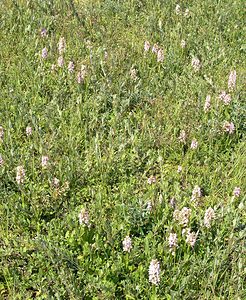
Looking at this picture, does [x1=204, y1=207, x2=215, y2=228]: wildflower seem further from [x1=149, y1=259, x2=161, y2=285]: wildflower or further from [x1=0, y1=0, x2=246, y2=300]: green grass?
[x1=149, y1=259, x2=161, y2=285]: wildflower

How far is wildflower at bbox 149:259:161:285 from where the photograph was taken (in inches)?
127

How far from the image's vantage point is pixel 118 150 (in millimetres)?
4562

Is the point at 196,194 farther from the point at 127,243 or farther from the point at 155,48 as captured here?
the point at 155,48

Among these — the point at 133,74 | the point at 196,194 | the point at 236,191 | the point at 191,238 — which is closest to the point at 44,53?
the point at 133,74

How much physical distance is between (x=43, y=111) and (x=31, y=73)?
0.80 metres

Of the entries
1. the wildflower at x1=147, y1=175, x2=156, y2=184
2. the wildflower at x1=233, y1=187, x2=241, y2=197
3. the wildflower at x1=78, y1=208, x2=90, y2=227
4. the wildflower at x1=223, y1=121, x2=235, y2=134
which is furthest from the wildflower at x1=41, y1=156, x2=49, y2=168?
the wildflower at x1=223, y1=121, x2=235, y2=134

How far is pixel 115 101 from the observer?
203 inches

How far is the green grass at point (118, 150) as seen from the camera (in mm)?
3434

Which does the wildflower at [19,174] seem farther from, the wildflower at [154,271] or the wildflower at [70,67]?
the wildflower at [70,67]

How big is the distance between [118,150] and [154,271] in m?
1.63

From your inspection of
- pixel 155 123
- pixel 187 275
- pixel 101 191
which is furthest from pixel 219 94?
pixel 187 275

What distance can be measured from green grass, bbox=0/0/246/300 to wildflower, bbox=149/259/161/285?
110 millimetres

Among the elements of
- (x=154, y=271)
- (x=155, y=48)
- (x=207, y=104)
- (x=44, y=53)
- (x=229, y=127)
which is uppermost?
(x=155, y=48)

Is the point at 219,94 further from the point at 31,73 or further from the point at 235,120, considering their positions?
the point at 31,73
